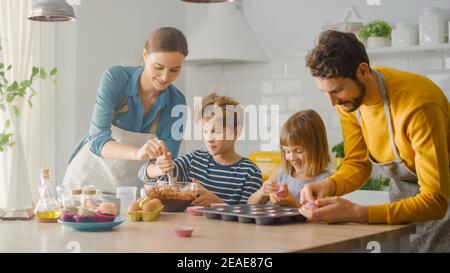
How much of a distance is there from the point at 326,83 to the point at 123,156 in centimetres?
107

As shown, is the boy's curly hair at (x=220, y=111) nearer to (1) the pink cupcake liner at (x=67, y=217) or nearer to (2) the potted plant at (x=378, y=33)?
(1) the pink cupcake liner at (x=67, y=217)

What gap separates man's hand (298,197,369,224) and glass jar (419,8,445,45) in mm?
2384

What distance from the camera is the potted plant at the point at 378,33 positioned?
170 inches

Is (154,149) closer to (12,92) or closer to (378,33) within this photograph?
(12,92)

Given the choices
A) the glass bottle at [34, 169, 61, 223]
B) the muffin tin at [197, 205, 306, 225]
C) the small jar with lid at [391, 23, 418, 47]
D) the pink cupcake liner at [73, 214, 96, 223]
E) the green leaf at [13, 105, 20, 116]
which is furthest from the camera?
the small jar with lid at [391, 23, 418, 47]

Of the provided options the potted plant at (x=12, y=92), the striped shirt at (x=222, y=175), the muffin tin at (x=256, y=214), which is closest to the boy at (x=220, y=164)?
the striped shirt at (x=222, y=175)

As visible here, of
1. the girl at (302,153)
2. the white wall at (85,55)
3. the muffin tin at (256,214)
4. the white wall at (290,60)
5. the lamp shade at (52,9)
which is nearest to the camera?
the muffin tin at (256,214)

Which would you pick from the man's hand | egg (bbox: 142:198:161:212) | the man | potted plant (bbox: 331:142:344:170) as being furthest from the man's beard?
potted plant (bbox: 331:142:344:170)

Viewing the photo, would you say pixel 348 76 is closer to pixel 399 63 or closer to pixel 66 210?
pixel 66 210

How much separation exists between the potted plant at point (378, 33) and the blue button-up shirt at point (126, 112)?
166 centimetres

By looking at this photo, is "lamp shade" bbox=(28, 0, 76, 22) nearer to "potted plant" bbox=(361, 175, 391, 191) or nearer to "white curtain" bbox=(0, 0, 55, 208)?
"white curtain" bbox=(0, 0, 55, 208)

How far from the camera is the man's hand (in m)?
2.05

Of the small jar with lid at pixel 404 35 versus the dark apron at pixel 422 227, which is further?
the small jar with lid at pixel 404 35
